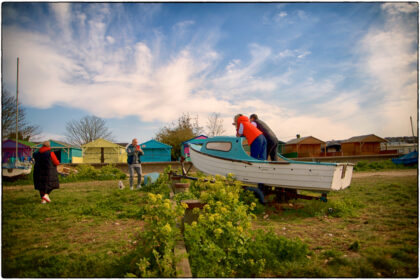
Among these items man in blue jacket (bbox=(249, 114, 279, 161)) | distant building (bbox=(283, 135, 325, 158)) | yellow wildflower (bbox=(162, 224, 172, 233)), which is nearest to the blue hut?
distant building (bbox=(283, 135, 325, 158))

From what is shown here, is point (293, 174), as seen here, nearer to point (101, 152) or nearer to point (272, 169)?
point (272, 169)

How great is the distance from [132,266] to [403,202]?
630 cm

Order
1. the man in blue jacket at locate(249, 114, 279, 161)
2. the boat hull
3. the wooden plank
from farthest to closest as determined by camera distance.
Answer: the man in blue jacket at locate(249, 114, 279, 161) → the boat hull → the wooden plank

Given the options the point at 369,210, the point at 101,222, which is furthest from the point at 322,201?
the point at 101,222

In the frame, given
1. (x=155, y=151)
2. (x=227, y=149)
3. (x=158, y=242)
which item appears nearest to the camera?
(x=158, y=242)

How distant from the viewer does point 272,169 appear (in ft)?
16.3

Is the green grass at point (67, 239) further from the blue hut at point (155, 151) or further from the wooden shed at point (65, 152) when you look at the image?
the wooden shed at point (65, 152)

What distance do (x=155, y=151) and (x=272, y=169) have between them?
73.0 ft

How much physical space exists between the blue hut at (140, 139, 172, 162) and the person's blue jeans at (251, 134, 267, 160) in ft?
68.6

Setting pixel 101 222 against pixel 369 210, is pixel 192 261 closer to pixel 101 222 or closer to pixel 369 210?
pixel 101 222

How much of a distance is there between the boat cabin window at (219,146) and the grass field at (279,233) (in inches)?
74.7

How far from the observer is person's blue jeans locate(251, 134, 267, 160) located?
217 inches

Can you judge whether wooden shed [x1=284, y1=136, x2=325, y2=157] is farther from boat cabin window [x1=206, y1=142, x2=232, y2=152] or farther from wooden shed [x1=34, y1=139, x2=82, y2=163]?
wooden shed [x1=34, y1=139, x2=82, y2=163]

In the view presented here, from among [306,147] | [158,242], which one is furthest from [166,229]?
[306,147]
